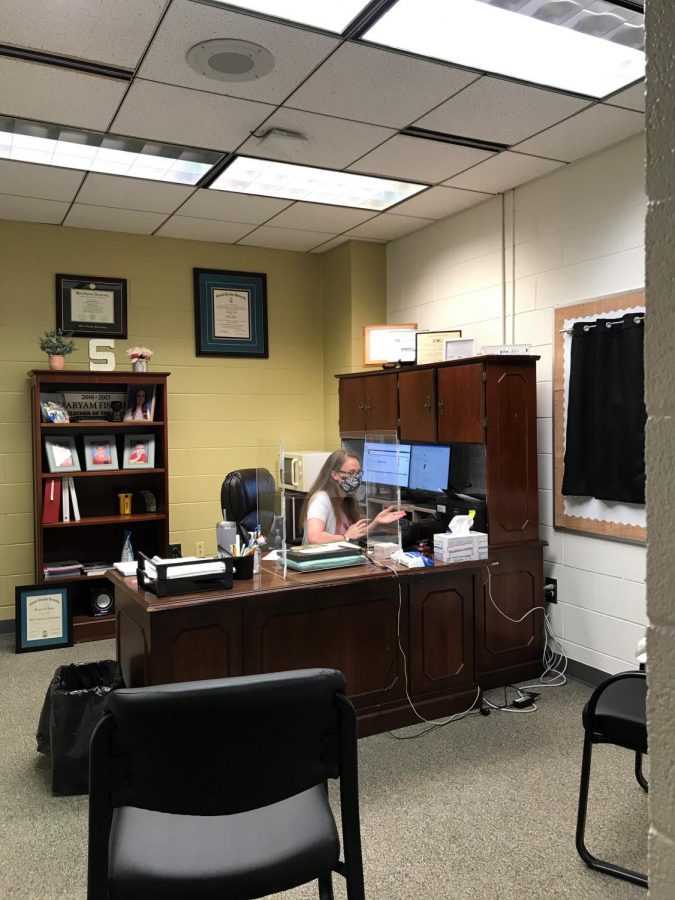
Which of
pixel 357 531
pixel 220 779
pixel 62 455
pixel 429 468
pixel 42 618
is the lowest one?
pixel 42 618

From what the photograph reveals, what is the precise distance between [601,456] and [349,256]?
9.02 feet

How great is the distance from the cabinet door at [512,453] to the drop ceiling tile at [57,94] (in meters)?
2.31

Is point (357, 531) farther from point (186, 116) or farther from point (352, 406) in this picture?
point (186, 116)

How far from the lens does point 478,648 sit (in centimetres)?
375

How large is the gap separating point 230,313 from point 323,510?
2663mm

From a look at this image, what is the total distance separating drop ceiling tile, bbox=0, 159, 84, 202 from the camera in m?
3.99

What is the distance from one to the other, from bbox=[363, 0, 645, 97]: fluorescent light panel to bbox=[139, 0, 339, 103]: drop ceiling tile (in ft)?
0.86

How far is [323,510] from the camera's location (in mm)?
3557

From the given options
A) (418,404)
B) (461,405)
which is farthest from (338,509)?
(418,404)

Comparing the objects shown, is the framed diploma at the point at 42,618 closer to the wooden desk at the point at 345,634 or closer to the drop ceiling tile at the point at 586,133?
the wooden desk at the point at 345,634

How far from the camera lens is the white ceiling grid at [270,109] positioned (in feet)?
8.63

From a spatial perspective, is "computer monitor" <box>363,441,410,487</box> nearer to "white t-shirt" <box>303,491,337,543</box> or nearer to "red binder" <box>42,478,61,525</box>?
"white t-shirt" <box>303,491,337,543</box>

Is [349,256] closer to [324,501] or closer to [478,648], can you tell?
[324,501]

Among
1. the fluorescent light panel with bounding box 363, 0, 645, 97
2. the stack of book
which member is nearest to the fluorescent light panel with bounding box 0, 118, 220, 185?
the fluorescent light panel with bounding box 363, 0, 645, 97
